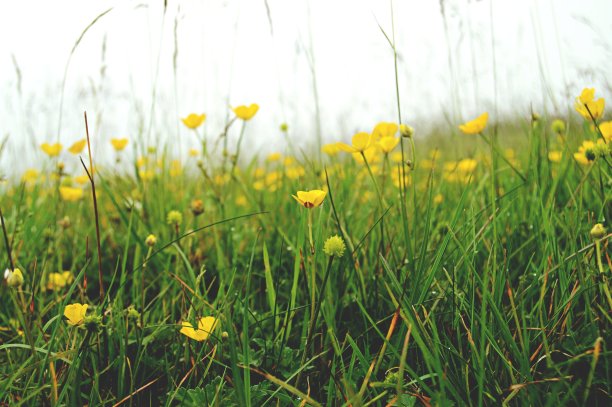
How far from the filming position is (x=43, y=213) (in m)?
1.73

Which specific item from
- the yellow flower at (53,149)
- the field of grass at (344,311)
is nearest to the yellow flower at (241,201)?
the field of grass at (344,311)

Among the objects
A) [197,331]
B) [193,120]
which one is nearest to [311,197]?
[197,331]

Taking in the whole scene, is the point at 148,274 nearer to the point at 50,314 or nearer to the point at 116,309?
the point at 50,314

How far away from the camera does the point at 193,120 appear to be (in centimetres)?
186

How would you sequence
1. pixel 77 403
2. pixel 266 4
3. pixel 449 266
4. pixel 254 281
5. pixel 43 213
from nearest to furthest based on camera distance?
pixel 77 403
pixel 449 266
pixel 254 281
pixel 266 4
pixel 43 213

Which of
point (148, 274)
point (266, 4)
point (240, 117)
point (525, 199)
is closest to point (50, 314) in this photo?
point (148, 274)

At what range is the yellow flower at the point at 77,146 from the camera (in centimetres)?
190

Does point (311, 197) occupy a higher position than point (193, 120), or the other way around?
point (193, 120)

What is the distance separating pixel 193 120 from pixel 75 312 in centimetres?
114

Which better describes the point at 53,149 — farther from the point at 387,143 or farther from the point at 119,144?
the point at 387,143

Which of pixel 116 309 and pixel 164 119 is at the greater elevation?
pixel 164 119

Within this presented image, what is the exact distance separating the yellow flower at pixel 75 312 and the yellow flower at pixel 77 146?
48.1 inches

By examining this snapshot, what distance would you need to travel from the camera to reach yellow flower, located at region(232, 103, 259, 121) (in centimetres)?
172

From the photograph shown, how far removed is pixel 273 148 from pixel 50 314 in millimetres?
2605
